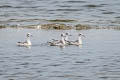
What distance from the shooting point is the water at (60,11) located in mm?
33781

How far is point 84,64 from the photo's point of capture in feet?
65.0

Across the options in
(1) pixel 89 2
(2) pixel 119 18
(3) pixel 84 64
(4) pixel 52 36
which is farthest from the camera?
(1) pixel 89 2

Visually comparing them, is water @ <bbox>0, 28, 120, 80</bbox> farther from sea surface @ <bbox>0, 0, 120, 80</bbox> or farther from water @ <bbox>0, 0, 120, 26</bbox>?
water @ <bbox>0, 0, 120, 26</bbox>

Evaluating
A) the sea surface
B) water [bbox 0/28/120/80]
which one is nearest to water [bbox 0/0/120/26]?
the sea surface

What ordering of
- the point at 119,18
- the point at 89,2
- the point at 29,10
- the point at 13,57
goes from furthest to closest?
the point at 89,2 < the point at 29,10 < the point at 119,18 < the point at 13,57

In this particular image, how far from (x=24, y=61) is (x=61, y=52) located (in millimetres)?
2914

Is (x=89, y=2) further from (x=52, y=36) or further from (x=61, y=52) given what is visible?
(x=61, y=52)

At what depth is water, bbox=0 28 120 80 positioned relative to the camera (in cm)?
1799

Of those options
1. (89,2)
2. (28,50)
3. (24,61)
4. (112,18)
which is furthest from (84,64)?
(89,2)

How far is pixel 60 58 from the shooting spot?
835 inches

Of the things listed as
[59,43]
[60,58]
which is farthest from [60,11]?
[60,58]

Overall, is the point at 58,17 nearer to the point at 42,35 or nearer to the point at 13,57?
the point at 42,35

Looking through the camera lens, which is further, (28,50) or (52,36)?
(52,36)

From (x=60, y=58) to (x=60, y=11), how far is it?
1768 cm
